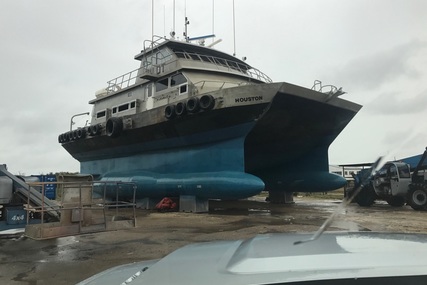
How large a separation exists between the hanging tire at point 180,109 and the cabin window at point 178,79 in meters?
1.59

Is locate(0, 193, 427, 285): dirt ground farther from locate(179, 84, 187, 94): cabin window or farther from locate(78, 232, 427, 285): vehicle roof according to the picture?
locate(179, 84, 187, 94): cabin window

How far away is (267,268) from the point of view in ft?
4.50

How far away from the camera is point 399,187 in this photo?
1598 cm

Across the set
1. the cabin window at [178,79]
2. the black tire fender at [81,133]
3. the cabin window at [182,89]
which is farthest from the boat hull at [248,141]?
the cabin window at [178,79]

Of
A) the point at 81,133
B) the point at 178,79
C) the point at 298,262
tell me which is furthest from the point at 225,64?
the point at 298,262

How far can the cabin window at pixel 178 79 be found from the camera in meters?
15.7

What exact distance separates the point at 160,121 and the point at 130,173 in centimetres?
418

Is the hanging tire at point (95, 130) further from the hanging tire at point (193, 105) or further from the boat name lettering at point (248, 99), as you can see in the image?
the boat name lettering at point (248, 99)

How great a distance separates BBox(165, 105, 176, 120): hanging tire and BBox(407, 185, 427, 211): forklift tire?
10.4 m

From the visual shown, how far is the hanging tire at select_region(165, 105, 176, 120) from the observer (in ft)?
48.2

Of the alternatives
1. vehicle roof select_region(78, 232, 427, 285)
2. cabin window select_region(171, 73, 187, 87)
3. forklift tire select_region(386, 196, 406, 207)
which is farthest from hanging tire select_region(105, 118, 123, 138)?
vehicle roof select_region(78, 232, 427, 285)

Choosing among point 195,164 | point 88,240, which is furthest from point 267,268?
point 195,164

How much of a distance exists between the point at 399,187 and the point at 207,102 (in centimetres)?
933

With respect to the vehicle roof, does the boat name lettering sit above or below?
above
